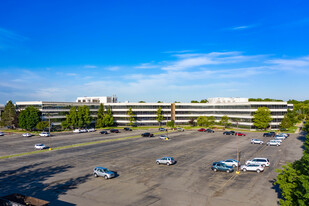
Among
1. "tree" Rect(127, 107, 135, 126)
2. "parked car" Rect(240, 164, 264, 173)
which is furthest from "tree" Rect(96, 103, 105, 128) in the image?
"parked car" Rect(240, 164, 264, 173)

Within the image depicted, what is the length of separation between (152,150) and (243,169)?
28395 millimetres

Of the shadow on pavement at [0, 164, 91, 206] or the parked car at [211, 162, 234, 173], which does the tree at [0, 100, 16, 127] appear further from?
the parked car at [211, 162, 234, 173]

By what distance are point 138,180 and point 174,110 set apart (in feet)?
337

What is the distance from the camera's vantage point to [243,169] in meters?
44.2

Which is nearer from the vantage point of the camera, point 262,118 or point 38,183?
point 38,183

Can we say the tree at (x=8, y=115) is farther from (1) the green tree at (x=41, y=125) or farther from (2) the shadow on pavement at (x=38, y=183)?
(2) the shadow on pavement at (x=38, y=183)

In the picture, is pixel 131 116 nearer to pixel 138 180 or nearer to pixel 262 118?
pixel 262 118

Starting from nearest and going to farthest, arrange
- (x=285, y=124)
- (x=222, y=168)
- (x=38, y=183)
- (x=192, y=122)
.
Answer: (x=38, y=183)
(x=222, y=168)
(x=285, y=124)
(x=192, y=122)

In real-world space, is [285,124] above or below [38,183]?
above

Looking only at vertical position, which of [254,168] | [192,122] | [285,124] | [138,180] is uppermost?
[285,124]

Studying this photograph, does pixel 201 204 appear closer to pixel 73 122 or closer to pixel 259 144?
pixel 259 144

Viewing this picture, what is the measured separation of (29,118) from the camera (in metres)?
108

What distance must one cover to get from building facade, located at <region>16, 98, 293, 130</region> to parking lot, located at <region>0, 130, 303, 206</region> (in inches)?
2161

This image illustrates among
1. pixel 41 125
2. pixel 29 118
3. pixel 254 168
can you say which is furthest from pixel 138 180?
pixel 29 118
